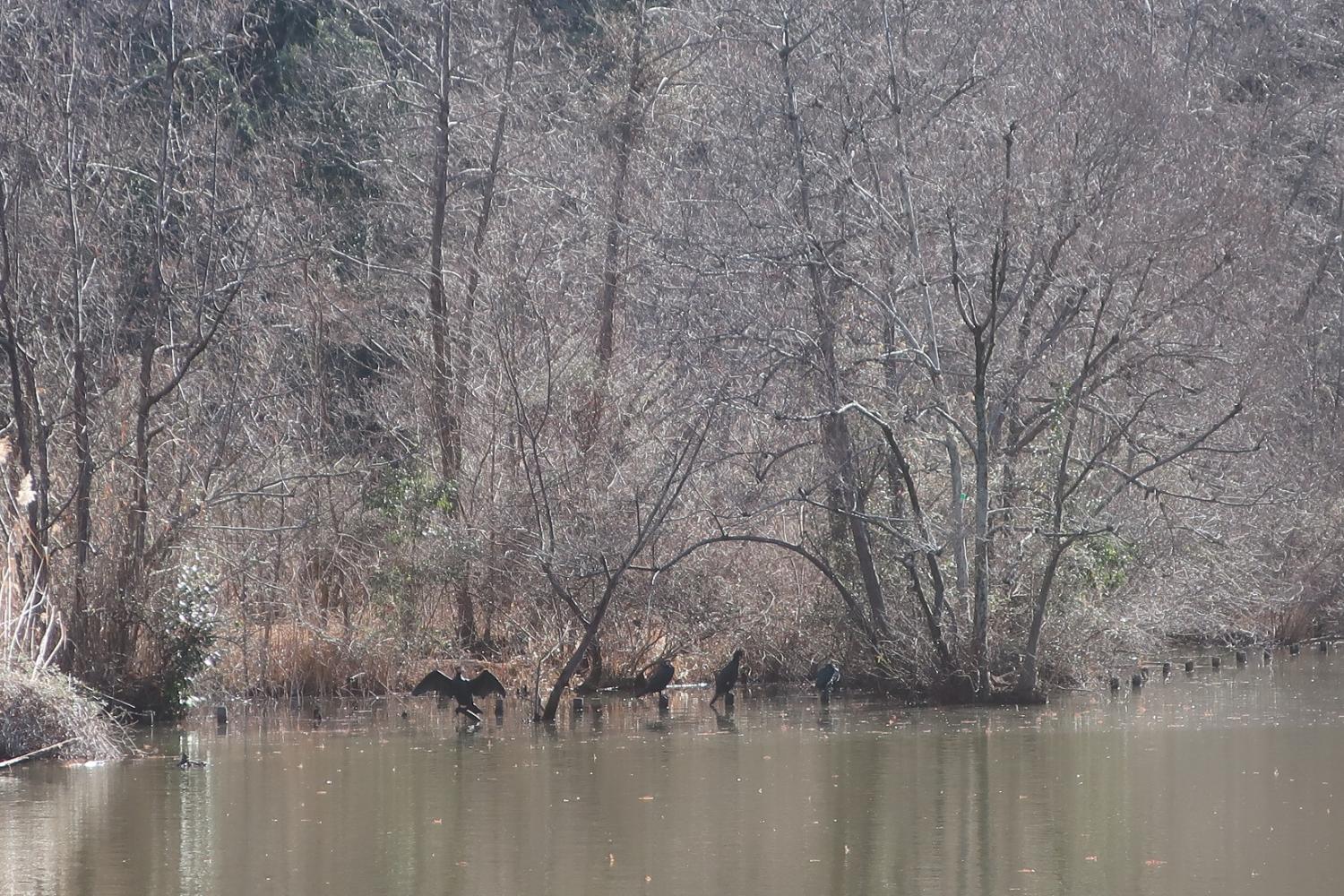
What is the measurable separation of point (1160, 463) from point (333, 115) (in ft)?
57.4

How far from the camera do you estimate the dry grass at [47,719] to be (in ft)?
47.5

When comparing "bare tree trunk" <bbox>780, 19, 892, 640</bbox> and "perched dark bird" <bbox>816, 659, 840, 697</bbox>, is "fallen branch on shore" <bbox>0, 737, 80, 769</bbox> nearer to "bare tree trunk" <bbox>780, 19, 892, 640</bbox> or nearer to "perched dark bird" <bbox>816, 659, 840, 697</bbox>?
"perched dark bird" <bbox>816, 659, 840, 697</bbox>

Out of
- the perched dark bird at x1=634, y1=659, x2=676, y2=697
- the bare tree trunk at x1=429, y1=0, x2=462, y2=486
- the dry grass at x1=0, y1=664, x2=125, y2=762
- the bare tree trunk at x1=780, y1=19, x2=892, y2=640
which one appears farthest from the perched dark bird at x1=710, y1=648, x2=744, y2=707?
the dry grass at x1=0, y1=664, x2=125, y2=762

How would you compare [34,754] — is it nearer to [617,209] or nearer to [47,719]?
[47,719]

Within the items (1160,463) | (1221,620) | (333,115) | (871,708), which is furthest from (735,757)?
(333,115)

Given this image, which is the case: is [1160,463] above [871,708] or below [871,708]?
above

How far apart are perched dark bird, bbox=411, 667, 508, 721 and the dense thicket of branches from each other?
1.15 m

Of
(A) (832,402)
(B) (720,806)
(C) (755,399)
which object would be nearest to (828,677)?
(A) (832,402)

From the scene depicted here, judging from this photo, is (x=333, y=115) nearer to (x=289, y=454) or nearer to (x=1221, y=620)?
(x=289, y=454)

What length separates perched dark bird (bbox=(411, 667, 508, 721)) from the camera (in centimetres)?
1755

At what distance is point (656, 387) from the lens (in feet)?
76.3

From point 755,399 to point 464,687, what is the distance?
4032mm

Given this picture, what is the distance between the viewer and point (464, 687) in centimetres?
1758

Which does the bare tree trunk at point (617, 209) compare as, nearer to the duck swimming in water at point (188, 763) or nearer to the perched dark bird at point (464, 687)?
the perched dark bird at point (464, 687)
